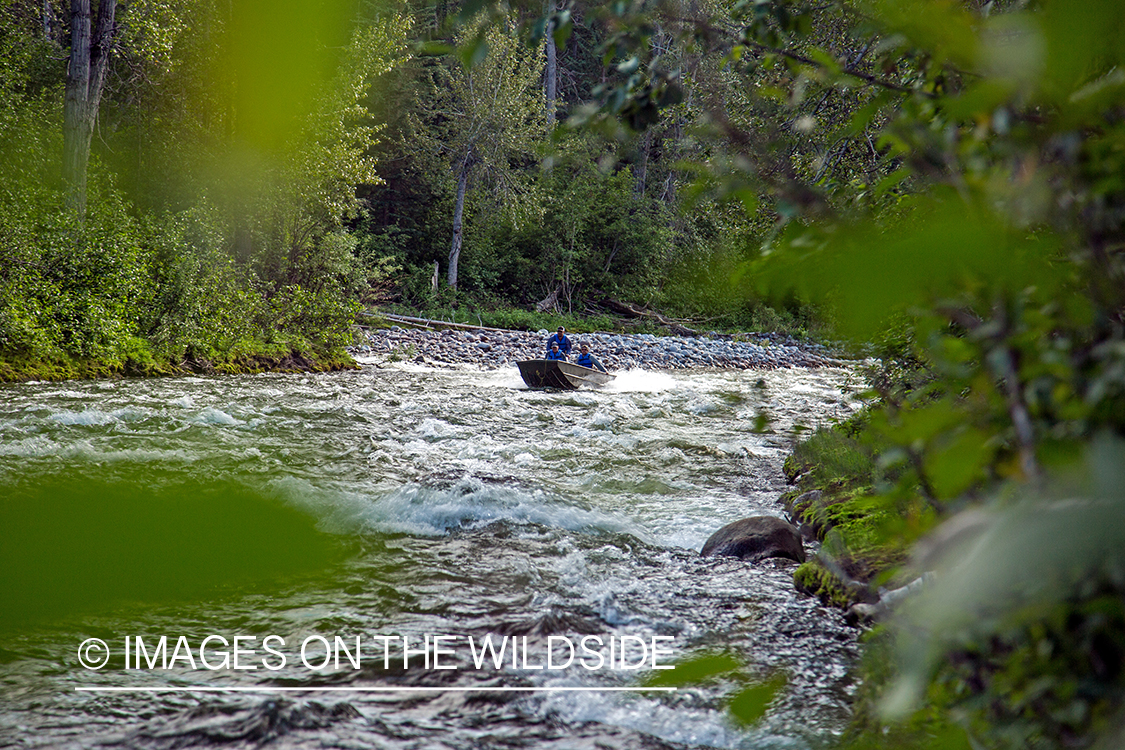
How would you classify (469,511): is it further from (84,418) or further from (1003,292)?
(1003,292)

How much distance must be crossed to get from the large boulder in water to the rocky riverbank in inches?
580

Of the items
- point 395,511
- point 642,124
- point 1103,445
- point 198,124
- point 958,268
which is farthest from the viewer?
point 395,511

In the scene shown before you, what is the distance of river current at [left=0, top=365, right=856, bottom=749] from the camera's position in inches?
23.2

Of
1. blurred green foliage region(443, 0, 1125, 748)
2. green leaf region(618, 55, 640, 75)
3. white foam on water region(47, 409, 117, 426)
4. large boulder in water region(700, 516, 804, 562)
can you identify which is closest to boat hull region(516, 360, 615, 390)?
white foam on water region(47, 409, 117, 426)

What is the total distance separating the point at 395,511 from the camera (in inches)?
239

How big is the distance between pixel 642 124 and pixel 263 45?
1715 mm

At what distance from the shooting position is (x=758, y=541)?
532 cm

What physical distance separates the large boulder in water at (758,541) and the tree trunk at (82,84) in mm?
13079

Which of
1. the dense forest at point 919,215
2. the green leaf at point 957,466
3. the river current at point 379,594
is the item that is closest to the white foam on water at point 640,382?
the river current at point 379,594

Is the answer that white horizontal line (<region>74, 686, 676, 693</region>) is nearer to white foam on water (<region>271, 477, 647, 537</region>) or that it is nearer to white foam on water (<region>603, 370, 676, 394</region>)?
white foam on water (<region>271, 477, 647, 537</region>)

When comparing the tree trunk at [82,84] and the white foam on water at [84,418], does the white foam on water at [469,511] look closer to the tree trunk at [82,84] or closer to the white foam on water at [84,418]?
the white foam on water at [84,418]

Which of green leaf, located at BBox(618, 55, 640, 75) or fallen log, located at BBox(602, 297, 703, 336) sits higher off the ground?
fallen log, located at BBox(602, 297, 703, 336)

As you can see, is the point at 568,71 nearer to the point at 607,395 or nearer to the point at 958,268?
the point at 607,395

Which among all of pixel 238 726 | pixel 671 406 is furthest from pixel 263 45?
pixel 671 406
